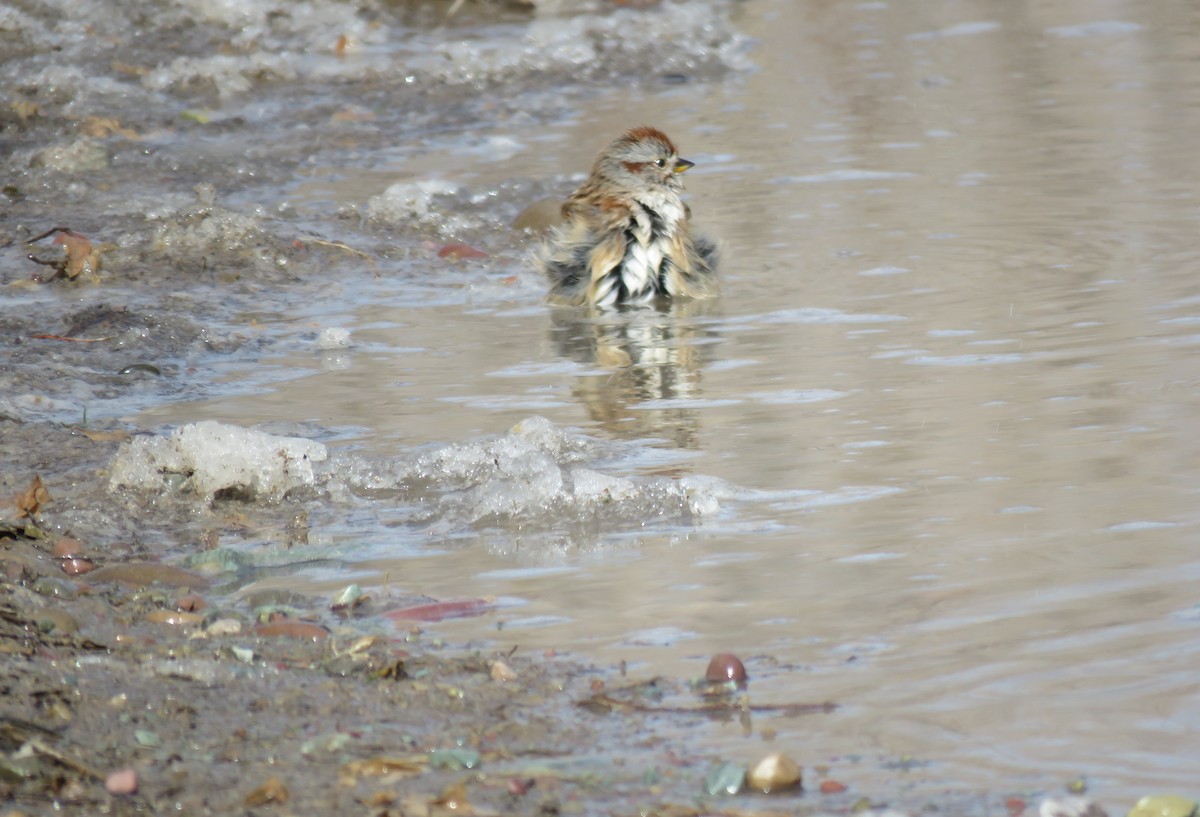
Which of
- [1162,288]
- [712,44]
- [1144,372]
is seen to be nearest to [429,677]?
[1144,372]

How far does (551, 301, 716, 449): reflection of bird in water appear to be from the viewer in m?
5.63

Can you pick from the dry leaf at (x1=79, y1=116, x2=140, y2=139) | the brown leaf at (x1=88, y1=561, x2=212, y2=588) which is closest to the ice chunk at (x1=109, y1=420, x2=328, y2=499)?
the brown leaf at (x1=88, y1=561, x2=212, y2=588)

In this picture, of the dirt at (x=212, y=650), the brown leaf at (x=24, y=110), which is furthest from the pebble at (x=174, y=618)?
the brown leaf at (x=24, y=110)

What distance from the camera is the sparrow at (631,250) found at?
761 centimetres

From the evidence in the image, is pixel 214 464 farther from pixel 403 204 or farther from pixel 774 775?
pixel 403 204

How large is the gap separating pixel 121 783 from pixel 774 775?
103 cm

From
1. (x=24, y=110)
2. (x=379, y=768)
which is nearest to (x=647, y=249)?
(x=379, y=768)

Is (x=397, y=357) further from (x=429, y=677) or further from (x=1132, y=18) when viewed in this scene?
(x=1132, y=18)

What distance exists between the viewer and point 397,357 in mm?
6633

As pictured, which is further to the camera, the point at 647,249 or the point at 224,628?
the point at 647,249

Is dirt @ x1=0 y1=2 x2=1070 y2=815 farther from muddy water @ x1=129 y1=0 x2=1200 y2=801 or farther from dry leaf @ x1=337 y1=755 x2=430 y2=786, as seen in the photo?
muddy water @ x1=129 y1=0 x2=1200 y2=801

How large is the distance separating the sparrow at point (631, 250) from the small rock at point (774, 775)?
15.5 ft

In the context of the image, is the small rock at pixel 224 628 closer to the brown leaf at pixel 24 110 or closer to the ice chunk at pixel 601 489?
the ice chunk at pixel 601 489

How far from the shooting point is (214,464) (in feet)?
16.1
